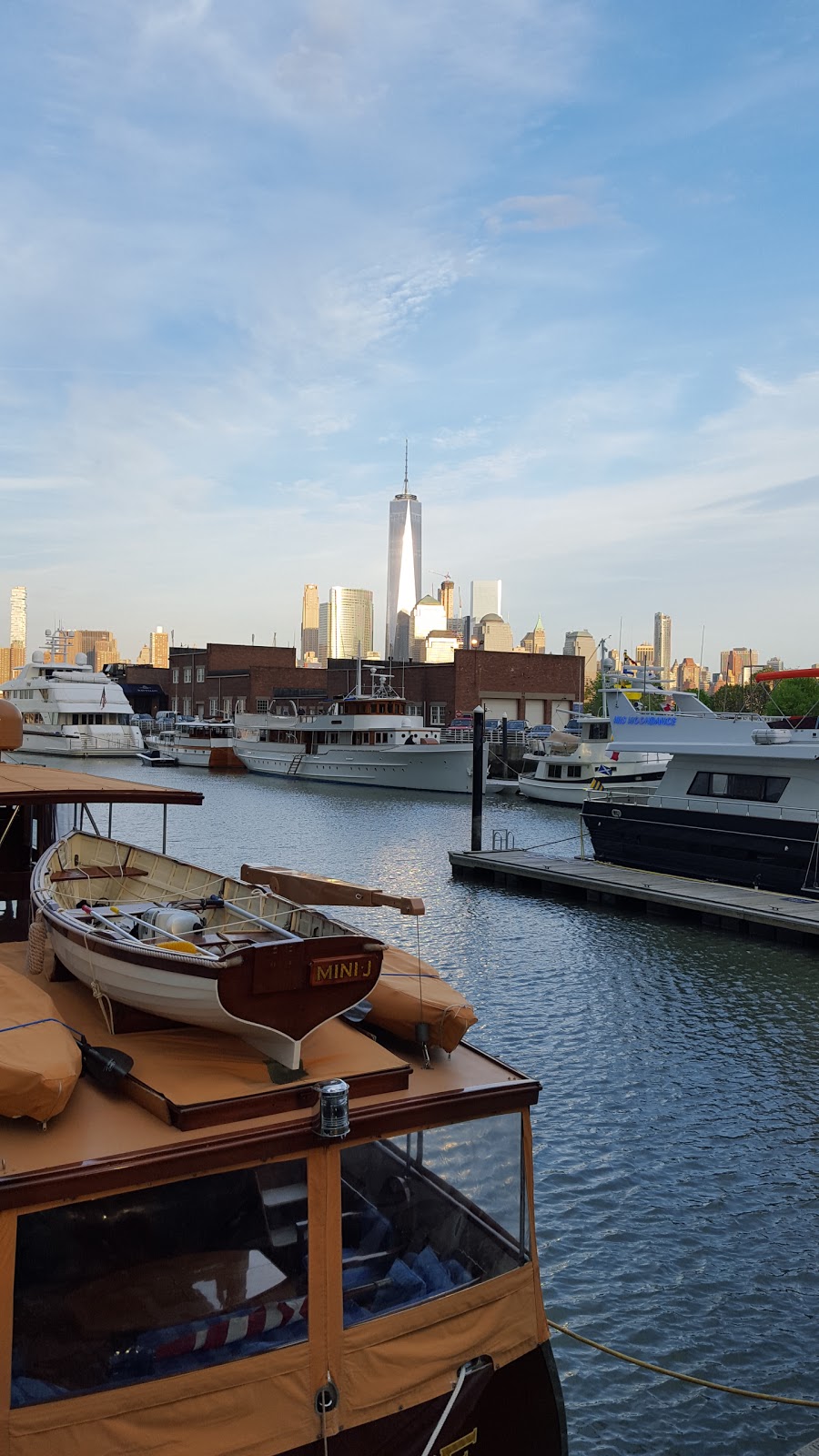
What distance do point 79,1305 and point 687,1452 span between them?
Answer: 538 centimetres

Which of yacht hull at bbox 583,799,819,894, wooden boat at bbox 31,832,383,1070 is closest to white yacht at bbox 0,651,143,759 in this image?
yacht hull at bbox 583,799,819,894

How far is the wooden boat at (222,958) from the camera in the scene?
524 centimetres

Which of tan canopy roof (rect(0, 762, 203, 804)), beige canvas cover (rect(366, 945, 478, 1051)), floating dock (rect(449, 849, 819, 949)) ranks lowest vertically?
floating dock (rect(449, 849, 819, 949))

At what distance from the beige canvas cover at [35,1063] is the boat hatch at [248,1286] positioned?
1.53 ft

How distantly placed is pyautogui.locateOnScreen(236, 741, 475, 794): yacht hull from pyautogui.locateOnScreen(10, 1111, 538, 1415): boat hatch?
53112mm

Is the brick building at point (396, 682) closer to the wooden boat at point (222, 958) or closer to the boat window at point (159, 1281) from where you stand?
the wooden boat at point (222, 958)

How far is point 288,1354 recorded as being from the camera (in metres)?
4.80

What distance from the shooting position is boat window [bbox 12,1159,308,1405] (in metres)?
4.50

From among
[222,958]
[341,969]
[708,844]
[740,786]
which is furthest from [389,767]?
[222,958]

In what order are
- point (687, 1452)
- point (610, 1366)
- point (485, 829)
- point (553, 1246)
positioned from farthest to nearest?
point (485, 829) → point (553, 1246) → point (610, 1366) → point (687, 1452)

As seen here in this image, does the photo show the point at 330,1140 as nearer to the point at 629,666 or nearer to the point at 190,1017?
the point at 190,1017

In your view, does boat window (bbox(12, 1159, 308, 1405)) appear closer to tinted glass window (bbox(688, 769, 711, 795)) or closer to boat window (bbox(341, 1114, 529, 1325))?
boat window (bbox(341, 1114, 529, 1325))

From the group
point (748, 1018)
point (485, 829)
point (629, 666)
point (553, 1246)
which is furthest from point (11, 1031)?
point (629, 666)

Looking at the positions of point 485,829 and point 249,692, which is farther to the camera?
point 249,692
